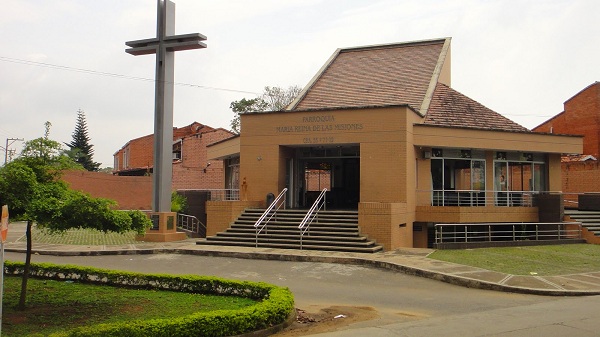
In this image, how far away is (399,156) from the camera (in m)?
20.7

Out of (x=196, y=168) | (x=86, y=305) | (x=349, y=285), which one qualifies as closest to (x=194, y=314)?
(x=86, y=305)

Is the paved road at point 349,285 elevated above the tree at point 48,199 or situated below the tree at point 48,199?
below

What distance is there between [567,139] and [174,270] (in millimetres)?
19348

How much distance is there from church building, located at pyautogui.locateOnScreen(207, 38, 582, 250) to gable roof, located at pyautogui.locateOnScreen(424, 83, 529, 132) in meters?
0.07

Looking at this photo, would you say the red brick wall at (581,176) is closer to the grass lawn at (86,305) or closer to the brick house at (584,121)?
the brick house at (584,121)

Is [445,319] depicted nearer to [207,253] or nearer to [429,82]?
[207,253]

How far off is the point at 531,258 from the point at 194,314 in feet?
40.1

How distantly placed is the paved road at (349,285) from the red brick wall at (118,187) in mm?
22049

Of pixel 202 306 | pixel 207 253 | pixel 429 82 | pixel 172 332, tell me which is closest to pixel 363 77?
pixel 429 82

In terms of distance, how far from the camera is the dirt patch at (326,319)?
8719 millimetres

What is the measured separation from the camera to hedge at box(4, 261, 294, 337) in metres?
7.32

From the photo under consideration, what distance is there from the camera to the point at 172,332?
7.50m

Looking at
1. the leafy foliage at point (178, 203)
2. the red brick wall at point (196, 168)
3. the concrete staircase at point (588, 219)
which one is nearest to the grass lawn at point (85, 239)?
the leafy foliage at point (178, 203)

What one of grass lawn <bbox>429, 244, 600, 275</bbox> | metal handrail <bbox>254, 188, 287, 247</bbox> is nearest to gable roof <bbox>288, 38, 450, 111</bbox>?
metal handrail <bbox>254, 188, 287, 247</bbox>
